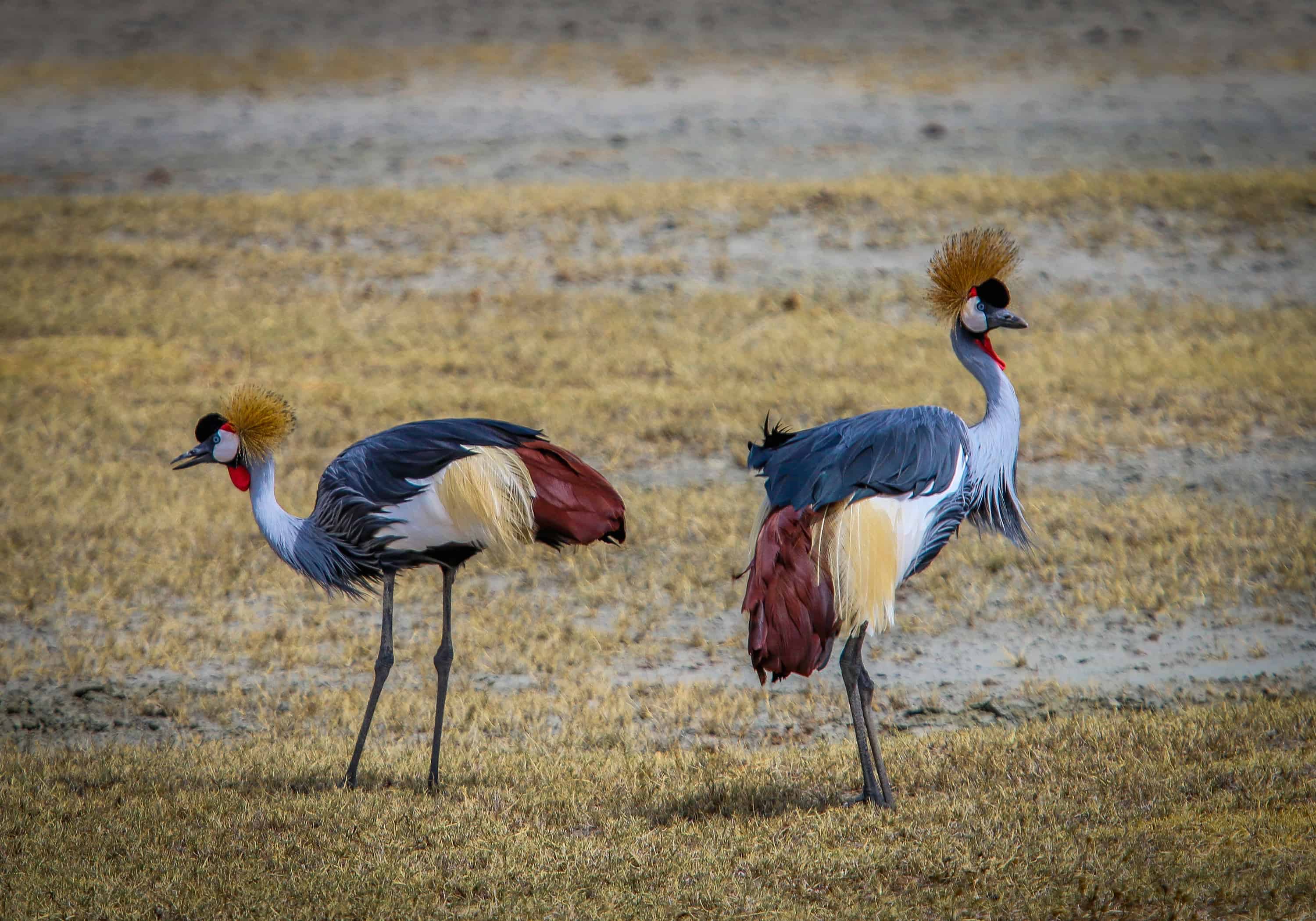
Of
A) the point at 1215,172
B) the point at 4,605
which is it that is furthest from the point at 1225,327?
the point at 4,605

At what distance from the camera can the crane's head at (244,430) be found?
21.0 feet

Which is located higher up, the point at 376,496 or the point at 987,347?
the point at 987,347

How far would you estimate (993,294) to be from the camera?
20.0ft

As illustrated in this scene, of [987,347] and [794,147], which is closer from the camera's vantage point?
[987,347]

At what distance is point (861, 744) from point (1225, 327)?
918cm

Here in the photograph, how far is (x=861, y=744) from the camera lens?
5617 mm

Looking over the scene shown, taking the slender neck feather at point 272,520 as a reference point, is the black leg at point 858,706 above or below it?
below

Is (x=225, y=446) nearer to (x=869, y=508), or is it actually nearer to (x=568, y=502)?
(x=568, y=502)

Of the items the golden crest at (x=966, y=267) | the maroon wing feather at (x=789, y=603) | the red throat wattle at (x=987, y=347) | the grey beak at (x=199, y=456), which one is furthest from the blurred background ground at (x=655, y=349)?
the golden crest at (x=966, y=267)

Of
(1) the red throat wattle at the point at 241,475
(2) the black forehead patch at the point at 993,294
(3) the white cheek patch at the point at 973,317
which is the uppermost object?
(2) the black forehead patch at the point at 993,294

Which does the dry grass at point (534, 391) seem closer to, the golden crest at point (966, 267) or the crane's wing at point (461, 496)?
the crane's wing at point (461, 496)

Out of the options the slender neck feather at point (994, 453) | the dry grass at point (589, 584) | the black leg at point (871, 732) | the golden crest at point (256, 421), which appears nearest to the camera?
the dry grass at point (589, 584)

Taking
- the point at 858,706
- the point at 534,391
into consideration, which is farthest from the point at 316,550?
the point at 534,391

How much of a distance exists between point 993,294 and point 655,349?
701cm
